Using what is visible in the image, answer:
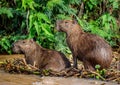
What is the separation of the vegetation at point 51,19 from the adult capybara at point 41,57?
6.48 ft

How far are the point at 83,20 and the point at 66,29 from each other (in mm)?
3788

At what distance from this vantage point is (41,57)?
10062 mm

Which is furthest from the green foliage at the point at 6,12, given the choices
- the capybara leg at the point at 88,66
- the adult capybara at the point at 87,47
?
the capybara leg at the point at 88,66

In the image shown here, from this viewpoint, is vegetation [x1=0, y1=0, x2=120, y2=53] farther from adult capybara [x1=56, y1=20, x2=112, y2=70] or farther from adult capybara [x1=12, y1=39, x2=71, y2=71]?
adult capybara [x1=56, y1=20, x2=112, y2=70]

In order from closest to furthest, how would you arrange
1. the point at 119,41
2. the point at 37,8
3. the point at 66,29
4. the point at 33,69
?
the point at 33,69
the point at 66,29
the point at 37,8
the point at 119,41

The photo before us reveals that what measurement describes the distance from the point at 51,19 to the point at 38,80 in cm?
466

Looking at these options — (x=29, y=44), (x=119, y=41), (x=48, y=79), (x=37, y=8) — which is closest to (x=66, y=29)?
(x=29, y=44)

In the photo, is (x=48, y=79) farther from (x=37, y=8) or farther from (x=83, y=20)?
(x=83, y=20)

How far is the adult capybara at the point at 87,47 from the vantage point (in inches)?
374

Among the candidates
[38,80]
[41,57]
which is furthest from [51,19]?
[38,80]

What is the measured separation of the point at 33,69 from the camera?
9.59 m

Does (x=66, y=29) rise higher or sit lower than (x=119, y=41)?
higher

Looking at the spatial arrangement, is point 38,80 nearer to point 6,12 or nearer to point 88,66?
point 88,66

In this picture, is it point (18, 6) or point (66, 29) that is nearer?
point (66, 29)
